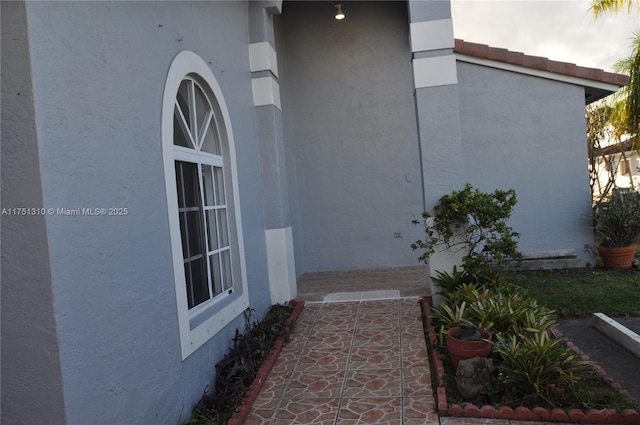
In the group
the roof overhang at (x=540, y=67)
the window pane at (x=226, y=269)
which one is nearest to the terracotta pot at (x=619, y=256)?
the roof overhang at (x=540, y=67)

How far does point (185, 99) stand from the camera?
4.88m

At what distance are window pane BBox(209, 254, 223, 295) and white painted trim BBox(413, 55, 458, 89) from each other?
3.63 metres

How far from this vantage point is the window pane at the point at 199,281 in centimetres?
471

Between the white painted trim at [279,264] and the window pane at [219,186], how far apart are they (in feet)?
5.10

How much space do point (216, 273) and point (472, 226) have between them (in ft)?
11.0

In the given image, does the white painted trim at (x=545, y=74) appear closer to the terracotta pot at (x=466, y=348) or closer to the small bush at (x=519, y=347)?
the small bush at (x=519, y=347)

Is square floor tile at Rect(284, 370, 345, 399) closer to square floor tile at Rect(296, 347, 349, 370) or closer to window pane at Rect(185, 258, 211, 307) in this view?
square floor tile at Rect(296, 347, 349, 370)

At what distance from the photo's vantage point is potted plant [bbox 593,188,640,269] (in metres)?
8.66

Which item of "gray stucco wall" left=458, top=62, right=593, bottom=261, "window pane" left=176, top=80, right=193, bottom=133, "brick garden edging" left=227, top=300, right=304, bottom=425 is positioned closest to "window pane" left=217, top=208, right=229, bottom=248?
"window pane" left=176, top=80, right=193, bottom=133

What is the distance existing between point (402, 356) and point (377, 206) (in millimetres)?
4870

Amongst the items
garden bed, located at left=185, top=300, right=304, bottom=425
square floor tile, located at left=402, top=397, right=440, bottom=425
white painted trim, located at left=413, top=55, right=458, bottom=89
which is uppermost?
white painted trim, located at left=413, top=55, right=458, bottom=89

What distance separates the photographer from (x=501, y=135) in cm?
907

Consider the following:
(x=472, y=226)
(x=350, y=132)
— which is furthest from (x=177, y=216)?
(x=350, y=132)

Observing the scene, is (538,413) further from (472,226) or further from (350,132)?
(350,132)
